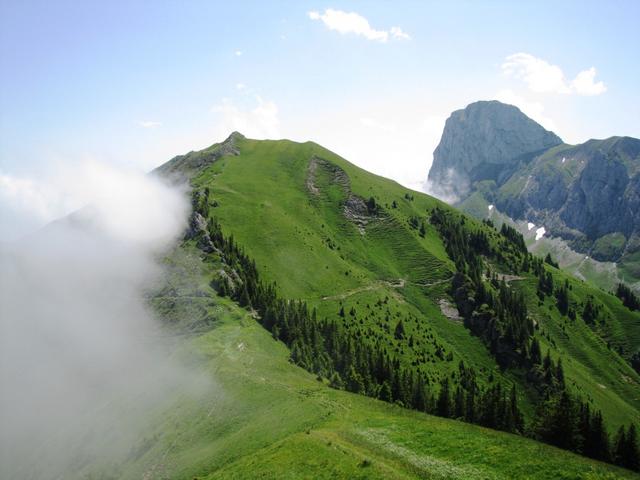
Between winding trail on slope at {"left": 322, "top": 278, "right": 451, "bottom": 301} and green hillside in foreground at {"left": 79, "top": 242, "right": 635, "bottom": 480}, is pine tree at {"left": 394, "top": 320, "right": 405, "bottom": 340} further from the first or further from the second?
green hillside in foreground at {"left": 79, "top": 242, "right": 635, "bottom": 480}

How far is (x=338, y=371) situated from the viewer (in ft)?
361

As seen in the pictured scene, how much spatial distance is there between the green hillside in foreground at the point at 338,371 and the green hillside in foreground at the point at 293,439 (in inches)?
8.7

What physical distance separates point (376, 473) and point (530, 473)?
1371cm

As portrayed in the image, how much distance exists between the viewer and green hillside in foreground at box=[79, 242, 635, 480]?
41.9 meters

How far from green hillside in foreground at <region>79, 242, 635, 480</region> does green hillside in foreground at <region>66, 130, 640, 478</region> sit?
222mm

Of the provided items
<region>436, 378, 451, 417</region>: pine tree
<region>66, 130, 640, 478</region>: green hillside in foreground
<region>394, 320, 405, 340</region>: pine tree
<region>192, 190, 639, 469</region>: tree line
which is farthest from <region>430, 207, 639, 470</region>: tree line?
<region>394, 320, 405, 340</region>: pine tree

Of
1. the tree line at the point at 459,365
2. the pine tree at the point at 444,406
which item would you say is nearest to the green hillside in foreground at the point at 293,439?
the tree line at the point at 459,365

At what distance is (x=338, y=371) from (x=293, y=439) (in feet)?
195

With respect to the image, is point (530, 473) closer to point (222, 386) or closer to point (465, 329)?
point (222, 386)

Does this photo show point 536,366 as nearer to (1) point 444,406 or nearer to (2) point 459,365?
(2) point 459,365

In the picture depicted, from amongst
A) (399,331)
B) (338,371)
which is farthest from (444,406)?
(399,331)

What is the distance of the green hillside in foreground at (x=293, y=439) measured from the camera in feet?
137

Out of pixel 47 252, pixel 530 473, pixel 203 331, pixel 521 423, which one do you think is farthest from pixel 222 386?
pixel 47 252

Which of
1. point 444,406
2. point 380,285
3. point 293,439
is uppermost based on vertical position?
point 293,439
